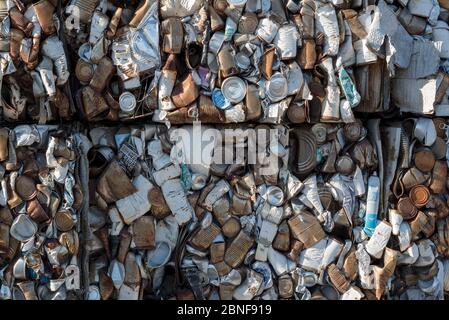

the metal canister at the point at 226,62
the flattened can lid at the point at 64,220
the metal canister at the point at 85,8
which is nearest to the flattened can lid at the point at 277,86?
the metal canister at the point at 226,62

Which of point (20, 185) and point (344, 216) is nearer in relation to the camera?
point (20, 185)

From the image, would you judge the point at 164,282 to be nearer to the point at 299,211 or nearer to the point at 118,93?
the point at 299,211

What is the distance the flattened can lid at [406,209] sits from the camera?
242 cm

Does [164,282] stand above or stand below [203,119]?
below

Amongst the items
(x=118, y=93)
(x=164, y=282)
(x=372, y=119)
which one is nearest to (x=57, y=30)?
(x=118, y=93)

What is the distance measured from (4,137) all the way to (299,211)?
1.13 meters

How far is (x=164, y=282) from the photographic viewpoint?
244 cm

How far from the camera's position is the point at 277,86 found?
231 cm

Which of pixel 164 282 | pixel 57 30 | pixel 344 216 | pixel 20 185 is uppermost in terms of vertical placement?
pixel 57 30

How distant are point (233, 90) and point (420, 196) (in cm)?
85

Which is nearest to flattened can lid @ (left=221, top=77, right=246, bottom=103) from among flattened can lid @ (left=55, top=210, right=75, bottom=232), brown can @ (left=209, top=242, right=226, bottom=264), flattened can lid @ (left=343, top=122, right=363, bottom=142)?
flattened can lid @ (left=343, top=122, right=363, bottom=142)

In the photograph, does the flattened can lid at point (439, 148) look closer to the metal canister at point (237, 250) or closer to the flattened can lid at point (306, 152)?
the flattened can lid at point (306, 152)

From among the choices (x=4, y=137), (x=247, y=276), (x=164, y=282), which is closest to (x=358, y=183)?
(x=247, y=276)

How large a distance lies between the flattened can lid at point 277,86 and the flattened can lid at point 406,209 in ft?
2.08
